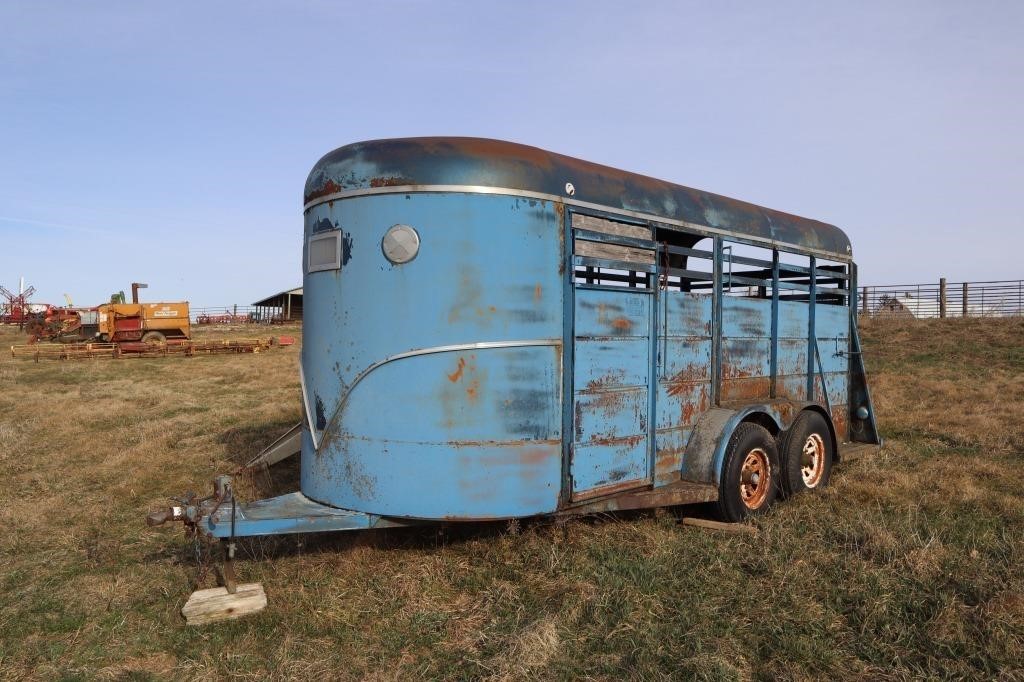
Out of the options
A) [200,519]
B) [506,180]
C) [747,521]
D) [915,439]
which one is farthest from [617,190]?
[915,439]

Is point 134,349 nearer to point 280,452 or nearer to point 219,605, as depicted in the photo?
point 280,452

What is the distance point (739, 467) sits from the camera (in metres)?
5.75

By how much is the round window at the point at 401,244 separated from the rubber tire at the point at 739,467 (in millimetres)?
2995

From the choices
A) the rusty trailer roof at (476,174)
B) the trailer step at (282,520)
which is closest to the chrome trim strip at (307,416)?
the trailer step at (282,520)

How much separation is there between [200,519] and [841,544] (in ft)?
14.0

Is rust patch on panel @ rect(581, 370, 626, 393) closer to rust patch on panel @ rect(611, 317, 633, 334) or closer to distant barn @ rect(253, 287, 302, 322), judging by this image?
rust patch on panel @ rect(611, 317, 633, 334)

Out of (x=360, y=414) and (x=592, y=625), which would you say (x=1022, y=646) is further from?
(x=360, y=414)

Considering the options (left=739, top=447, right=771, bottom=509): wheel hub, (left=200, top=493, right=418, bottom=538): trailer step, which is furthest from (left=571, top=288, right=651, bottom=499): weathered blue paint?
(left=200, top=493, right=418, bottom=538): trailer step

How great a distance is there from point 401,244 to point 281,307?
48.2 meters

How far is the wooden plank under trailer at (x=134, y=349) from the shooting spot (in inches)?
998

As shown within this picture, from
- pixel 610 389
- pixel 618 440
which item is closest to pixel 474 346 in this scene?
pixel 610 389

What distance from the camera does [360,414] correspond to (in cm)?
464

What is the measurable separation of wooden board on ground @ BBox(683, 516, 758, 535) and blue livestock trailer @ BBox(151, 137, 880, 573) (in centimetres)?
19

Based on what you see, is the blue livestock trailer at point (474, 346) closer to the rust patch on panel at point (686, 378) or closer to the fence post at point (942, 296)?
the rust patch on panel at point (686, 378)
